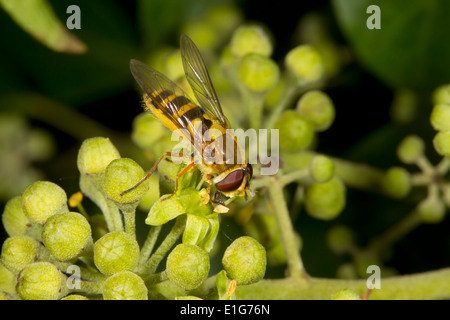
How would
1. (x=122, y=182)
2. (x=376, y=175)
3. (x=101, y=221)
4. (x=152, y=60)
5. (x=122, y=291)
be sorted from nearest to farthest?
(x=122, y=291)
(x=122, y=182)
(x=101, y=221)
(x=376, y=175)
(x=152, y=60)

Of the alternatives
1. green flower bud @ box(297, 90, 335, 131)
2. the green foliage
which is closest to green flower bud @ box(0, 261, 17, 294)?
the green foliage

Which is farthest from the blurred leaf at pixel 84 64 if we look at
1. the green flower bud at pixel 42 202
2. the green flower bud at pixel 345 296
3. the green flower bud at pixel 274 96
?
the green flower bud at pixel 345 296

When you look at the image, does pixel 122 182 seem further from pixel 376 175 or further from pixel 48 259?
pixel 376 175

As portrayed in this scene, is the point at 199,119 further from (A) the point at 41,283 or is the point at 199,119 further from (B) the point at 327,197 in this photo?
(A) the point at 41,283

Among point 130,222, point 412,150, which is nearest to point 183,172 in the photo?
point 130,222

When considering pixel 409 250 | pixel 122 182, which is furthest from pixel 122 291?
pixel 409 250
